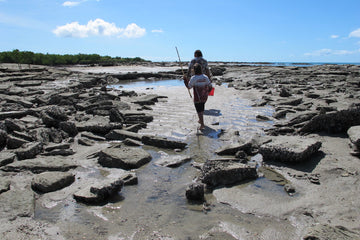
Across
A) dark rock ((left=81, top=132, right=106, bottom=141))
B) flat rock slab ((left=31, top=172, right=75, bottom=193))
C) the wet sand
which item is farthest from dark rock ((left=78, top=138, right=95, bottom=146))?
flat rock slab ((left=31, top=172, right=75, bottom=193))

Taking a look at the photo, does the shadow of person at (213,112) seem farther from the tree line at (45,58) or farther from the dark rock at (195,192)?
the tree line at (45,58)

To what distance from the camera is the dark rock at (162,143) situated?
5.96m

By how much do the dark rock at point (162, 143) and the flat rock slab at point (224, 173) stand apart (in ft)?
5.50

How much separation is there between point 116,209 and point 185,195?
3.36 feet

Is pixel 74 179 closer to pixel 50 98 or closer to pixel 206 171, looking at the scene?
pixel 206 171

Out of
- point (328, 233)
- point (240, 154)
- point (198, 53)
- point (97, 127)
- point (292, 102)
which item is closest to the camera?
point (328, 233)

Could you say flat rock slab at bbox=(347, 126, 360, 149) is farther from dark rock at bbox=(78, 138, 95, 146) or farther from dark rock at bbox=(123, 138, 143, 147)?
dark rock at bbox=(78, 138, 95, 146)

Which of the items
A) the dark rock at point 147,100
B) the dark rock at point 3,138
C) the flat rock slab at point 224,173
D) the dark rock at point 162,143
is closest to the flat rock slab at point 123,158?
the dark rock at point 162,143

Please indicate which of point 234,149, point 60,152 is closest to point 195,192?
point 234,149

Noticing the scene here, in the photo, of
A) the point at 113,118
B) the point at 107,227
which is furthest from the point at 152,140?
the point at 107,227

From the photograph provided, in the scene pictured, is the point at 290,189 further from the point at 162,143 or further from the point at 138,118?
the point at 138,118

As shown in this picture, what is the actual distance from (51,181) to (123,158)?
1.35 meters

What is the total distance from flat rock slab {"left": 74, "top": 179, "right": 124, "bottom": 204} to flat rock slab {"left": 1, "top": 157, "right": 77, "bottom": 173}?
45.3 inches

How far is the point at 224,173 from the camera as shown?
13.7 feet
